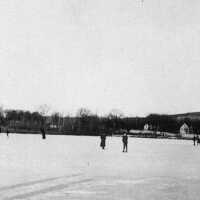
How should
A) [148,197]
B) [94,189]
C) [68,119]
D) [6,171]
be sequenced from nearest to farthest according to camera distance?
1. [148,197]
2. [94,189]
3. [6,171]
4. [68,119]

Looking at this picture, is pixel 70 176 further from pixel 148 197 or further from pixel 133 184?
pixel 148 197

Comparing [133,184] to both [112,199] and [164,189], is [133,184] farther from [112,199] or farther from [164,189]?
[112,199]

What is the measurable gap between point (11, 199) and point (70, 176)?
5167 millimetres

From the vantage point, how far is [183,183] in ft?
42.7

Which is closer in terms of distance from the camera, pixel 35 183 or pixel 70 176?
pixel 35 183

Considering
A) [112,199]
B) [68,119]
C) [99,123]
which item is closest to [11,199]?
[112,199]

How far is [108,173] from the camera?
1566cm

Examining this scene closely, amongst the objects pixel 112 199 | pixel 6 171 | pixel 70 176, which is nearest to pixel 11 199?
pixel 112 199

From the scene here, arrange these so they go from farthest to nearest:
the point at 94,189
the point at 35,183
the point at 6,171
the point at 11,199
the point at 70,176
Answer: the point at 6,171 → the point at 70,176 → the point at 35,183 → the point at 94,189 → the point at 11,199

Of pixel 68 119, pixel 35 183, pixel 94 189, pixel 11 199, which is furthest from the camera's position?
pixel 68 119

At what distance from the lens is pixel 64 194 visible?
33.3 feet

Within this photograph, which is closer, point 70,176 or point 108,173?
point 70,176

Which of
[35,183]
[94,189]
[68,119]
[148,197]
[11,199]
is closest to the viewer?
[11,199]

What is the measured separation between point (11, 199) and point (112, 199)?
200 cm
